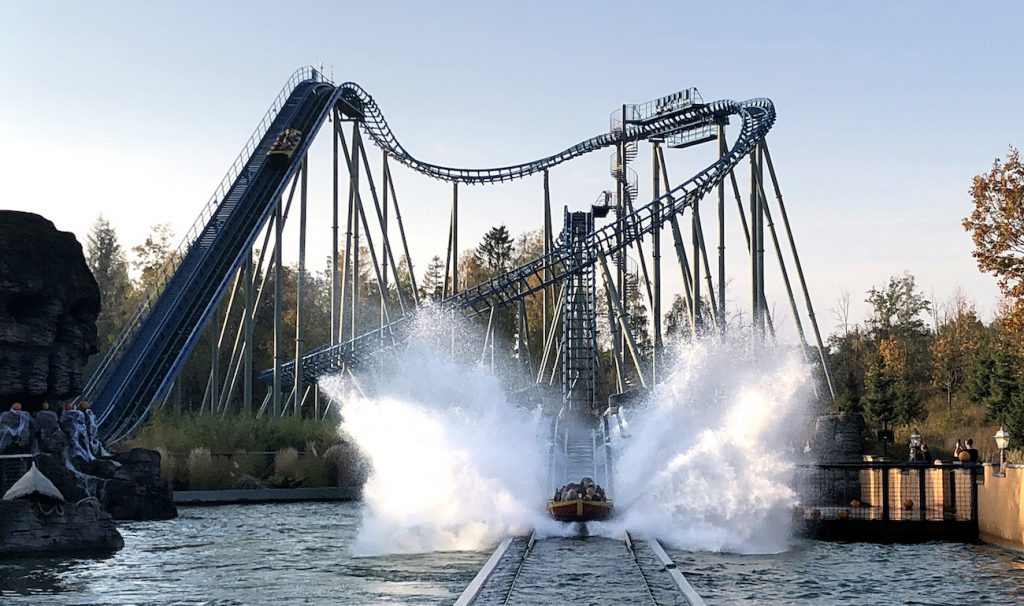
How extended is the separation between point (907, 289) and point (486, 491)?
71835 millimetres

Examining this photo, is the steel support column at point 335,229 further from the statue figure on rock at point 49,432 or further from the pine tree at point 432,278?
the pine tree at point 432,278

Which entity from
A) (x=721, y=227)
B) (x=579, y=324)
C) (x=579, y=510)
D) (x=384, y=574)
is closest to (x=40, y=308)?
(x=384, y=574)

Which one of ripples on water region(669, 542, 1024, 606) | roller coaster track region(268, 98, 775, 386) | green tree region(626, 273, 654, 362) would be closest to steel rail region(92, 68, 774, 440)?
roller coaster track region(268, 98, 775, 386)

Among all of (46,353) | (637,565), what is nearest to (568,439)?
(46,353)

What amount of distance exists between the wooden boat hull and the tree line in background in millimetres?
18282

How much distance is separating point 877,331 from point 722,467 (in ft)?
226

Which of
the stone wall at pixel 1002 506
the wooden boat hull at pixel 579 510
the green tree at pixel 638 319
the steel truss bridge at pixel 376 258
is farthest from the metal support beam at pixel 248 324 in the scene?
the green tree at pixel 638 319

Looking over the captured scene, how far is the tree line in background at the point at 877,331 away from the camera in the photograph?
119 feet

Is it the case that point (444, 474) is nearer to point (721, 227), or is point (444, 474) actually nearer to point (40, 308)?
point (40, 308)

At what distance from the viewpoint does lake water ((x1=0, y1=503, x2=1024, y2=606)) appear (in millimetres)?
15156

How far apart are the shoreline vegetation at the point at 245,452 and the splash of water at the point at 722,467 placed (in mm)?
11710

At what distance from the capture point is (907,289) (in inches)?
3506

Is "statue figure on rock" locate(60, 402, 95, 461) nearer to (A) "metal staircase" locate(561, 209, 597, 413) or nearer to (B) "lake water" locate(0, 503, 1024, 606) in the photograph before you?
(B) "lake water" locate(0, 503, 1024, 606)

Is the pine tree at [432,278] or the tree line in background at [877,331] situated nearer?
the tree line in background at [877,331]
